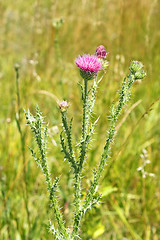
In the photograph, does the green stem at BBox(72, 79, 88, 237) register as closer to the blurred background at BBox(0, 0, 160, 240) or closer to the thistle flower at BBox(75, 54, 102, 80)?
the thistle flower at BBox(75, 54, 102, 80)

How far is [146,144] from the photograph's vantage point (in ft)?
7.48

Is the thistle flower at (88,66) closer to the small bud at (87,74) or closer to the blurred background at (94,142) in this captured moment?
the small bud at (87,74)

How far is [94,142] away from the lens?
7.77 ft

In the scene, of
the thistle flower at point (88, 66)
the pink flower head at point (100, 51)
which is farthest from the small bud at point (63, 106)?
the pink flower head at point (100, 51)

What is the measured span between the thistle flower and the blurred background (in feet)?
0.53

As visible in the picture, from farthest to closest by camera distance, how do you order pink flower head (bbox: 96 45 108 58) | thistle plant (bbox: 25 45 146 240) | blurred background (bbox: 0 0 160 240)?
blurred background (bbox: 0 0 160 240)
pink flower head (bbox: 96 45 108 58)
thistle plant (bbox: 25 45 146 240)

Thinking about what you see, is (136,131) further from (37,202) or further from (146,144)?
(37,202)

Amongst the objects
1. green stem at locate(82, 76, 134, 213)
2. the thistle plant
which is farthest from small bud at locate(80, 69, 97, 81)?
green stem at locate(82, 76, 134, 213)

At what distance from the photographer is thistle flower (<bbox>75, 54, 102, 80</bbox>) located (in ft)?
3.13

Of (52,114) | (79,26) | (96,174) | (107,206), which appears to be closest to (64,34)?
(79,26)

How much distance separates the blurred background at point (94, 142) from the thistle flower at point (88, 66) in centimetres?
16

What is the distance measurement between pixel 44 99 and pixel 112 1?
2992 millimetres

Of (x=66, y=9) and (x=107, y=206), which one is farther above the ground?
(x=66, y=9)

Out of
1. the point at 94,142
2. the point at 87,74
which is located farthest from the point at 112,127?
the point at 94,142
